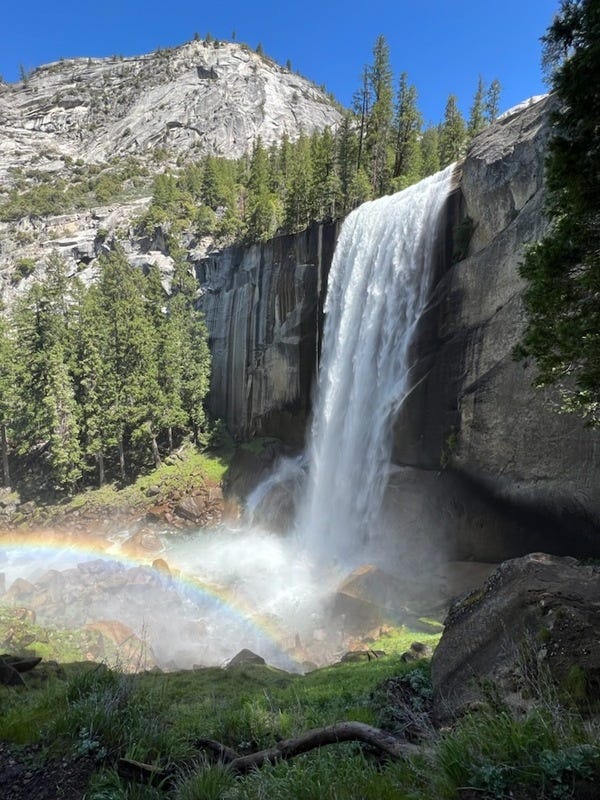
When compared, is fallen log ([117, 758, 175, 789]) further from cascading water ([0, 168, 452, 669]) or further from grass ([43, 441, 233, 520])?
grass ([43, 441, 233, 520])

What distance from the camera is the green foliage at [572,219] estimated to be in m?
5.23

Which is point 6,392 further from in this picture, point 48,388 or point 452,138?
point 452,138

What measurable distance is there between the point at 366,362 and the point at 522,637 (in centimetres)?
1742

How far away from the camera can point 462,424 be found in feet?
56.4

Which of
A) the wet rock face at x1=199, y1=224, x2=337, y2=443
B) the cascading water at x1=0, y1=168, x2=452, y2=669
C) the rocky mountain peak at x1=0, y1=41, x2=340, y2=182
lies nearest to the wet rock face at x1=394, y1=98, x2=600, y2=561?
the cascading water at x1=0, y1=168, x2=452, y2=669

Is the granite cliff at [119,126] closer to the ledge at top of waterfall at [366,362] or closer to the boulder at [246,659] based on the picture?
the ledge at top of waterfall at [366,362]

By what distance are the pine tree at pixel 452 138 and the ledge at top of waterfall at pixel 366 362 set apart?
66.5 ft

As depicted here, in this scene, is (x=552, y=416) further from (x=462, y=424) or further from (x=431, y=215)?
(x=431, y=215)

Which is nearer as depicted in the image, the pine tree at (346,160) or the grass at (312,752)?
the grass at (312,752)

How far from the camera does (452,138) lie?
39.8 m

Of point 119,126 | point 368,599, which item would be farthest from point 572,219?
point 119,126

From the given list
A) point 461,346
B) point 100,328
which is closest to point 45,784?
point 461,346

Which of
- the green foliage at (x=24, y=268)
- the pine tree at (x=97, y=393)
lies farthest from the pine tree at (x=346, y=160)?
the green foliage at (x=24, y=268)

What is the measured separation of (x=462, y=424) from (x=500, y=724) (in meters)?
15.2
